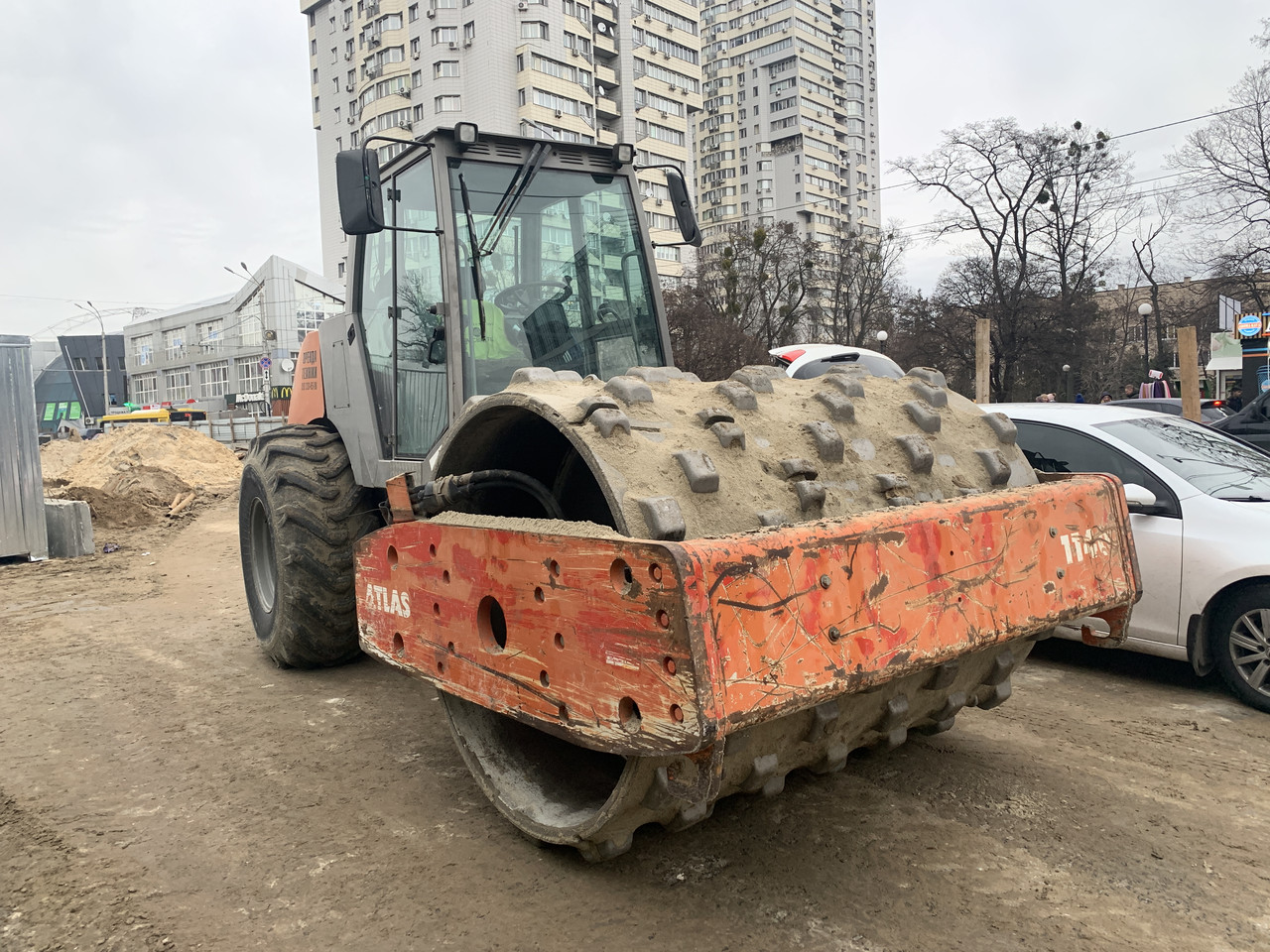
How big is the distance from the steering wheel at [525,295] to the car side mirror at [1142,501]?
323 centimetres

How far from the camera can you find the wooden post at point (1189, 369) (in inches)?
370

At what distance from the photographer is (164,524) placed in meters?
14.5

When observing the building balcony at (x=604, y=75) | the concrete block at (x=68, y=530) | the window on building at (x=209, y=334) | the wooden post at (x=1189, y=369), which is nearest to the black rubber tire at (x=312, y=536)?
the concrete block at (x=68, y=530)

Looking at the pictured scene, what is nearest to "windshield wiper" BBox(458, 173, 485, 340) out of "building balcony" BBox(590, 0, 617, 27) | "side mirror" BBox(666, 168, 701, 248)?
"side mirror" BBox(666, 168, 701, 248)

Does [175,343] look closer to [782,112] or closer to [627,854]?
[782,112]

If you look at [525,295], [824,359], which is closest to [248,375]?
[824,359]

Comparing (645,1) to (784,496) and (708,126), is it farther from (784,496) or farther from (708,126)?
(784,496)

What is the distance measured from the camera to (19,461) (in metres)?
10.9

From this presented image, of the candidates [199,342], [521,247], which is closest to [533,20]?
[199,342]

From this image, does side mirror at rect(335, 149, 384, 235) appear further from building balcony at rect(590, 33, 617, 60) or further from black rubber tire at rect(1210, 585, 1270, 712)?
building balcony at rect(590, 33, 617, 60)

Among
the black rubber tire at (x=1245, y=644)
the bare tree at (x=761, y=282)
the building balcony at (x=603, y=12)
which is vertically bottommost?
the black rubber tire at (x=1245, y=644)

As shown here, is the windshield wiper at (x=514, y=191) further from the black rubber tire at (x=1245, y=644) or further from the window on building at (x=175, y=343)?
the window on building at (x=175, y=343)

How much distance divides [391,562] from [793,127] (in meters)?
95.2

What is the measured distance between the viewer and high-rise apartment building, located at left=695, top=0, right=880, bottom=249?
91875 mm
